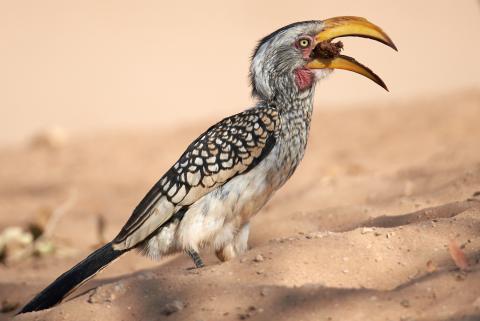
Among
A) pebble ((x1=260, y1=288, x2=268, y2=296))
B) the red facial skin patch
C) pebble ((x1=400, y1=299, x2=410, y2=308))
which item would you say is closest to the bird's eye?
the red facial skin patch

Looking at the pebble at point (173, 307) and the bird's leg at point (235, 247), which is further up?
the pebble at point (173, 307)

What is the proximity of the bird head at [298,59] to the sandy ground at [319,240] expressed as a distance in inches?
32.0

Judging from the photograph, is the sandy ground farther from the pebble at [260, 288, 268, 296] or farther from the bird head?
the bird head

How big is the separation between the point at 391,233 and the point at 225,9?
1619cm

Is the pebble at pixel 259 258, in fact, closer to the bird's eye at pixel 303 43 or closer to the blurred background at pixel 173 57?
the bird's eye at pixel 303 43

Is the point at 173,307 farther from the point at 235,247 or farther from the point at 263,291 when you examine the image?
the point at 235,247

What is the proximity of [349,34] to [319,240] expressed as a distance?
46.9 inches

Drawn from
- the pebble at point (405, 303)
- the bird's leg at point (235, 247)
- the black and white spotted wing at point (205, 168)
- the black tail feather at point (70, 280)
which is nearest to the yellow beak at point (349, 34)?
the black and white spotted wing at point (205, 168)

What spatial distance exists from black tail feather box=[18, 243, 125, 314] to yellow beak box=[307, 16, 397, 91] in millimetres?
1448

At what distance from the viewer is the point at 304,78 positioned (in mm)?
4555

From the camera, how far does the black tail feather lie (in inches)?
160

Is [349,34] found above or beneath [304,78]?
above

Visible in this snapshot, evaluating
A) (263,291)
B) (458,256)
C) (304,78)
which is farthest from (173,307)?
(304,78)

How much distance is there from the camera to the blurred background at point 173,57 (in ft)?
46.0
